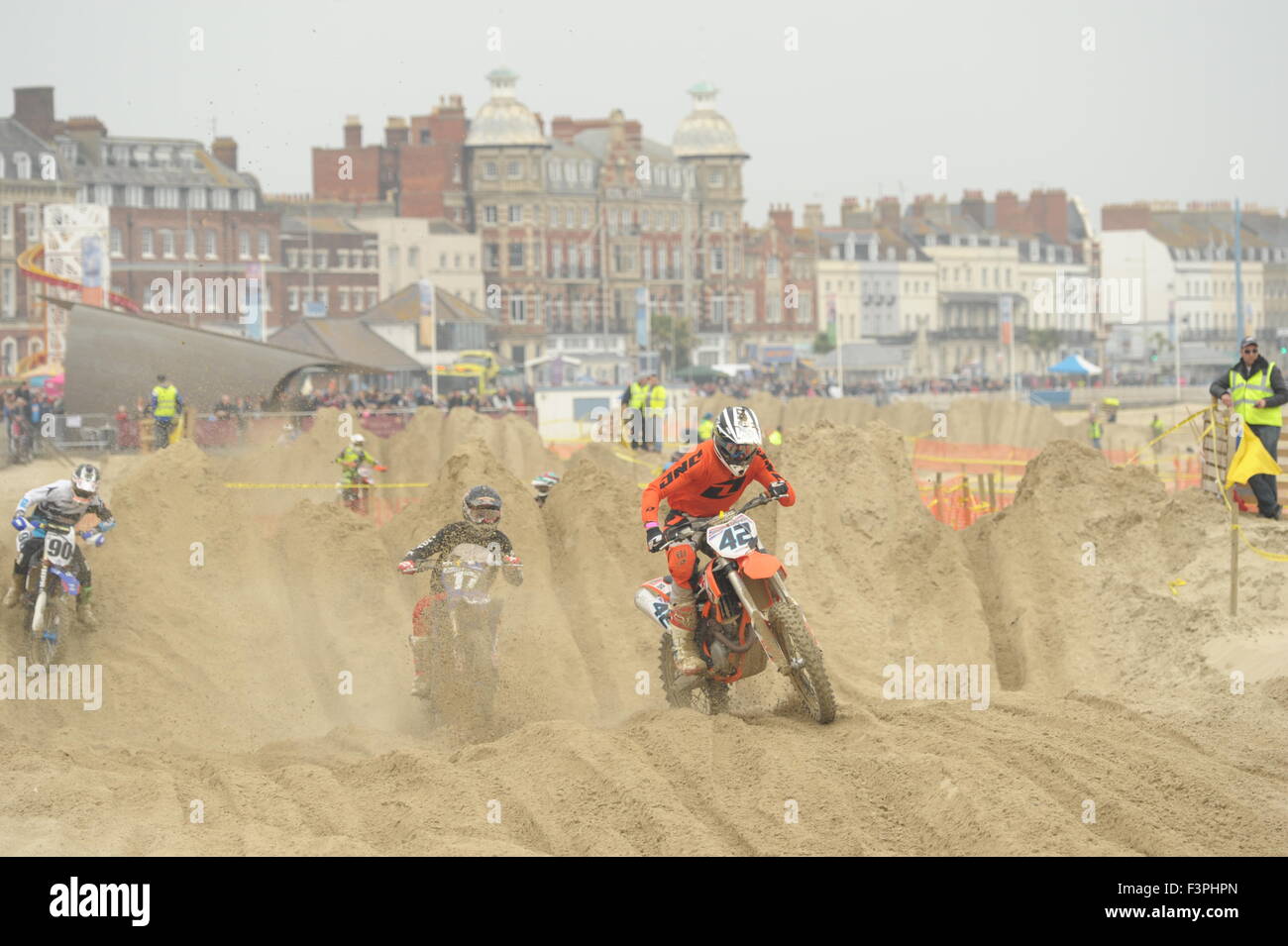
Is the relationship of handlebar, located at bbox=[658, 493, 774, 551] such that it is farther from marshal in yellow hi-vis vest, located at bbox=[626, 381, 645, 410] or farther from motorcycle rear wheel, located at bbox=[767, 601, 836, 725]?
marshal in yellow hi-vis vest, located at bbox=[626, 381, 645, 410]

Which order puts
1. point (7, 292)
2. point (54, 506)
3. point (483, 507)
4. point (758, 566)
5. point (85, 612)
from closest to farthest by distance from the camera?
point (758, 566) < point (483, 507) < point (54, 506) < point (85, 612) < point (7, 292)

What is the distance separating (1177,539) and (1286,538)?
3.10 feet

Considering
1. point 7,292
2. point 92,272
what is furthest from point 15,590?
point 7,292

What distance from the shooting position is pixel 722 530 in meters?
11.1

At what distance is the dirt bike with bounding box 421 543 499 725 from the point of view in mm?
13062

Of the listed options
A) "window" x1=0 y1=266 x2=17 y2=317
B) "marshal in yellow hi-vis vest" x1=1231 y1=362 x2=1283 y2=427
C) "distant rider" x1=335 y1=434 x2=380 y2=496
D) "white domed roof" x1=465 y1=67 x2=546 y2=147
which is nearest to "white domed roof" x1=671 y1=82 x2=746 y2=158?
"white domed roof" x1=465 y1=67 x2=546 y2=147

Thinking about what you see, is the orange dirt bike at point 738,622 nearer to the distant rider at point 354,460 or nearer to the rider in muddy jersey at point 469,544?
the rider in muddy jersey at point 469,544

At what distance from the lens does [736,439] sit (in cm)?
1112

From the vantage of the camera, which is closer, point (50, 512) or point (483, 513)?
point (483, 513)

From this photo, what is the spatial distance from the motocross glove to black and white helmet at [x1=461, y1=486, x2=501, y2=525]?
2.18 meters

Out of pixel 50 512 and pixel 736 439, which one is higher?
pixel 736 439

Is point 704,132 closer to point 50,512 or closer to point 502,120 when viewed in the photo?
point 502,120

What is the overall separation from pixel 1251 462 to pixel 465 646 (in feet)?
27.0
